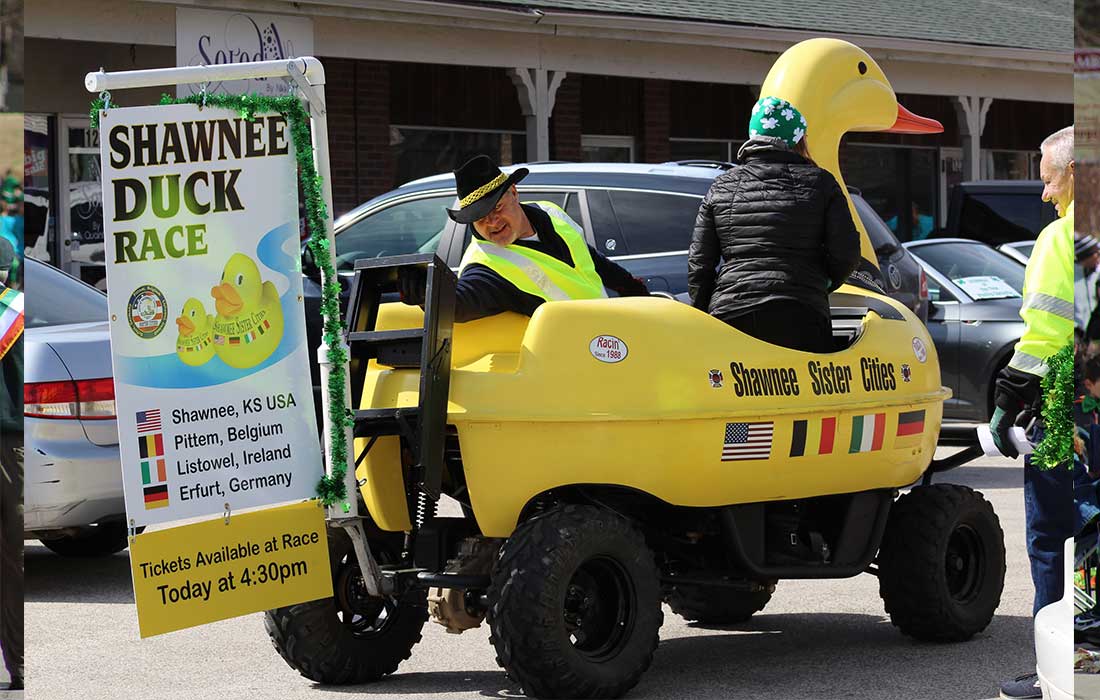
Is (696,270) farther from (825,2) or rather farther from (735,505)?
(825,2)

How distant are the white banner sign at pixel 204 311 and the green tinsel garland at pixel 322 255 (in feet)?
0.12

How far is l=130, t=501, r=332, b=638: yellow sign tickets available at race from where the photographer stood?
17.2 ft

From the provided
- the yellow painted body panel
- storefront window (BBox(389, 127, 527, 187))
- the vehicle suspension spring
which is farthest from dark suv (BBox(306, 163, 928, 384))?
storefront window (BBox(389, 127, 527, 187))

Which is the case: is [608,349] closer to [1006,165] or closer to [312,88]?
[312,88]

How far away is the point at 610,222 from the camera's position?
33.9ft

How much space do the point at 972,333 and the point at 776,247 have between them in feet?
23.6

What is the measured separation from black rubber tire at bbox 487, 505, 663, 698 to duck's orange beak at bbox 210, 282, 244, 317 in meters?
1.17

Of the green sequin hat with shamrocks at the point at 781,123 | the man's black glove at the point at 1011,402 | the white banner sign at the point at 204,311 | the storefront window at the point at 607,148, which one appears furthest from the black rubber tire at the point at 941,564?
the storefront window at the point at 607,148

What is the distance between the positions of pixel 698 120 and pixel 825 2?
2253mm

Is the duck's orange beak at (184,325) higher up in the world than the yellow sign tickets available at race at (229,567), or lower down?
higher up

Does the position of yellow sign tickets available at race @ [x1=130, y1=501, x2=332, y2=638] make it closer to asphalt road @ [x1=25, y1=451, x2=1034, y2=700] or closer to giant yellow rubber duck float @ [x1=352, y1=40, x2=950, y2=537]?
giant yellow rubber duck float @ [x1=352, y1=40, x2=950, y2=537]

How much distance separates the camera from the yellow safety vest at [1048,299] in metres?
5.33

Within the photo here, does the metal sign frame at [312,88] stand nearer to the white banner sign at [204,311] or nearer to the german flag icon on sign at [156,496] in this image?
the white banner sign at [204,311]

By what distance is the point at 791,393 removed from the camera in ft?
20.4
